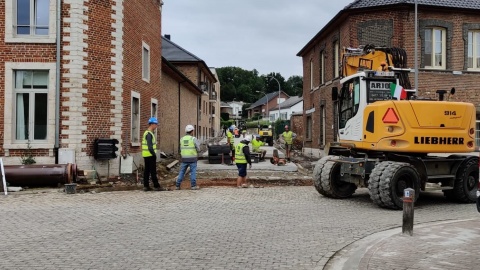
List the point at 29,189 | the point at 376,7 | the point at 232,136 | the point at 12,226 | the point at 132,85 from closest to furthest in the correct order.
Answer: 1. the point at 12,226
2. the point at 29,189
3. the point at 132,85
4. the point at 376,7
5. the point at 232,136

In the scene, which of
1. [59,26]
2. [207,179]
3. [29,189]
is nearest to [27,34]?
[59,26]

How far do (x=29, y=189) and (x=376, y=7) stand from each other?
1668 cm

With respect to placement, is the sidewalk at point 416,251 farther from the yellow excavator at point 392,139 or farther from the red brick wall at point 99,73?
the red brick wall at point 99,73

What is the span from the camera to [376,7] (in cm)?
2145

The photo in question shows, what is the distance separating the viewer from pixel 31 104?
14.9 meters

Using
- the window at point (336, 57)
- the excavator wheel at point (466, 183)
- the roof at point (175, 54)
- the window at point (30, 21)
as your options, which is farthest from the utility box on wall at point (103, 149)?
the roof at point (175, 54)

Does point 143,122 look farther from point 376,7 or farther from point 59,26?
point 376,7

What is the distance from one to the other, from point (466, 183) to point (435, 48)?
1262cm

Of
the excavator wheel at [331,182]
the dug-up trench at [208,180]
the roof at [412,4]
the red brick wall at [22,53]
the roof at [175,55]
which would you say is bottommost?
the dug-up trench at [208,180]

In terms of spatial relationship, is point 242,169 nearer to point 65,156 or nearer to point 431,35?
point 65,156

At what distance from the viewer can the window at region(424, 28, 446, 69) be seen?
72.3ft

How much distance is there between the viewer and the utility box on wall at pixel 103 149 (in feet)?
49.5

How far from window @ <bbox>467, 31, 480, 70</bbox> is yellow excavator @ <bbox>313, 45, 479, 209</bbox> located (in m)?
12.5

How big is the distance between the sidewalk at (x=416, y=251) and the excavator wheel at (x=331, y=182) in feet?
12.3
